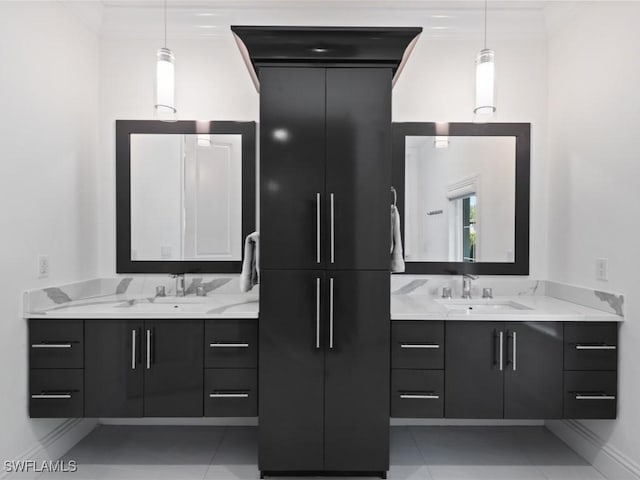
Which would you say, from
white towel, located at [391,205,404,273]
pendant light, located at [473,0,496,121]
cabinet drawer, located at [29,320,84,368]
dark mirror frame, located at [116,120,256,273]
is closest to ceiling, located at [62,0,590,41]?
pendant light, located at [473,0,496,121]

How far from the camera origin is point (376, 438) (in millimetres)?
2035

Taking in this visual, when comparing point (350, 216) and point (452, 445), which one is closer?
point (350, 216)

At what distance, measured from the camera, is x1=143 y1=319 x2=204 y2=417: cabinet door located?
2111 mm

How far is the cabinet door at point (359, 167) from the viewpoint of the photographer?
2.02m

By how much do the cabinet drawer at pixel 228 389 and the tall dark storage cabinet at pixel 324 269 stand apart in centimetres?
9

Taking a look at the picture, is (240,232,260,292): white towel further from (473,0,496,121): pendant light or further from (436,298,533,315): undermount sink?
(473,0,496,121): pendant light

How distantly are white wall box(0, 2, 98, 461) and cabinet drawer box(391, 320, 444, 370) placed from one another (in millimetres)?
1916

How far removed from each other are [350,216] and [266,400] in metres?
1.03

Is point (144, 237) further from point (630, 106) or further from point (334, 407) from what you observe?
point (630, 106)

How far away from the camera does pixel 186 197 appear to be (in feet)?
8.81

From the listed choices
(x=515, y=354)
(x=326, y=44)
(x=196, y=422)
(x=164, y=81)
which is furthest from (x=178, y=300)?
(x=515, y=354)

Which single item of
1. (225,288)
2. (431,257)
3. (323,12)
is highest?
(323,12)

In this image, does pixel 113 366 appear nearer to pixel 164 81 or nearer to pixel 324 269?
pixel 324 269

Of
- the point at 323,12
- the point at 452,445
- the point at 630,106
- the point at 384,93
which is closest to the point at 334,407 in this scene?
the point at 452,445
